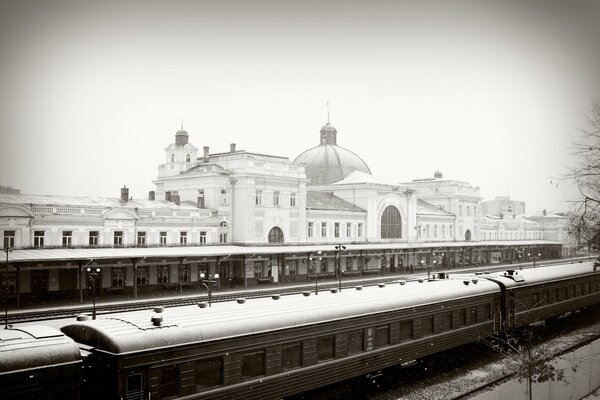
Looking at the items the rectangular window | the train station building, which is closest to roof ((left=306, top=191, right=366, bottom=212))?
the train station building

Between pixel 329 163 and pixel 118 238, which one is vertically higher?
pixel 329 163

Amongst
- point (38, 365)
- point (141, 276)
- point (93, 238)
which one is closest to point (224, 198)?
point (141, 276)

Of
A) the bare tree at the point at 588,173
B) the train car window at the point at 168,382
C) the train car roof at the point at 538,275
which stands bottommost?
the train car window at the point at 168,382

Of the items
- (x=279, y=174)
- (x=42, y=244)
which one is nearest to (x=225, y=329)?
(x=42, y=244)

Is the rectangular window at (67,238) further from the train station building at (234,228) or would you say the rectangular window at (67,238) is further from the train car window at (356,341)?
the train car window at (356,341)

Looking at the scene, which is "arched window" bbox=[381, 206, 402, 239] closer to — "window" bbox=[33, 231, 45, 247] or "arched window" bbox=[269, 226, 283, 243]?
"arched window" bbox=[269, 226, 283, 243]

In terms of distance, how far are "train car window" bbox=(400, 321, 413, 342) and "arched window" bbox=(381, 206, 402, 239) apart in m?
47.7

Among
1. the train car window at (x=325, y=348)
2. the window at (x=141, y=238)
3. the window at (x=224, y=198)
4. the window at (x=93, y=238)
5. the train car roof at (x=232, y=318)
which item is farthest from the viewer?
the window at (x=224, y=198)

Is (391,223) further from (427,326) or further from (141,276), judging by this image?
(427,326)

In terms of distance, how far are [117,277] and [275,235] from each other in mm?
17511

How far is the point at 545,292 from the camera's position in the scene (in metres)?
25.0

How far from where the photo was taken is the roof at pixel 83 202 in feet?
120

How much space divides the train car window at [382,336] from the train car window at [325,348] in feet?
6.07

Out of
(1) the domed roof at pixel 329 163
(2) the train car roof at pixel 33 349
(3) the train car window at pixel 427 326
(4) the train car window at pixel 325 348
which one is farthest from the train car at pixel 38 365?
(1) the domed roof at pixel 329 163
